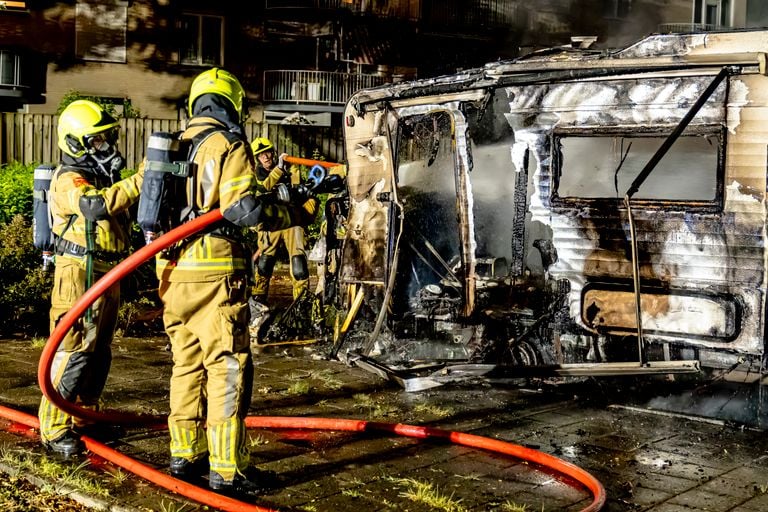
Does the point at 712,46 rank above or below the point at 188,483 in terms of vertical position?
above

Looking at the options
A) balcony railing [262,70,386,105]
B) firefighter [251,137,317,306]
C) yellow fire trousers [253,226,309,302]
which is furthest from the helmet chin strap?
balcony railing [262,70,386,105]

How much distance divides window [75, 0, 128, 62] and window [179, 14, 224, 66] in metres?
1.91

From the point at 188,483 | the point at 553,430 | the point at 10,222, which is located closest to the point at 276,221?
the point at 188,483

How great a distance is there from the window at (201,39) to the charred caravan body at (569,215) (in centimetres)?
2194

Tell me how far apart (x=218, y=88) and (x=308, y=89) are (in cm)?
2511

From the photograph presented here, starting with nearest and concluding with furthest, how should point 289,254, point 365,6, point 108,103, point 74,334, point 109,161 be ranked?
point 74,334 < point 109,161 < point 289,254 < point 108,103 < point 365,6

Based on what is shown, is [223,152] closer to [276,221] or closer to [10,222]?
[276,221]

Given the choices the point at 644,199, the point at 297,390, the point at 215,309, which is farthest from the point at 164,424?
the point at 644,199

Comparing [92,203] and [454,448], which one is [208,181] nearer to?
[92,203]

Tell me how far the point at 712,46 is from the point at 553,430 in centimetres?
270

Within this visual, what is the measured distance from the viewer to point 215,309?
4926 mm

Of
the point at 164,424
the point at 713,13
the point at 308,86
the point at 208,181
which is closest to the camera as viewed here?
the point at 208,181

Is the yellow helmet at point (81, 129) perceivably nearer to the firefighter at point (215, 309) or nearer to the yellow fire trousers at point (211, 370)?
the firefighter at point (215, 309)

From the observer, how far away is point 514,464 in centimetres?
557
